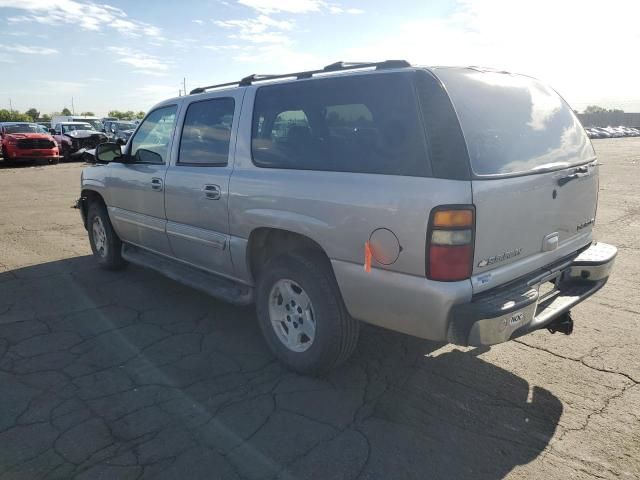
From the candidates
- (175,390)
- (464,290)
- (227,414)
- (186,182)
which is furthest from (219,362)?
(464,290)

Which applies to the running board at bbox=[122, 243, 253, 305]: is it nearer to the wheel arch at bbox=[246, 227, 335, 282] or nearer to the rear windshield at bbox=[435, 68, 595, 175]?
the wheel arch at bbox=[246, 227, 335, 282]

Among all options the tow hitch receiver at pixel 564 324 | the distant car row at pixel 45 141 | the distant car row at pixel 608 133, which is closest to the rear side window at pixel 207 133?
the tow hitch receiver at pixel 564 324

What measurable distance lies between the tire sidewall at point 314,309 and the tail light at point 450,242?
0.80 meters

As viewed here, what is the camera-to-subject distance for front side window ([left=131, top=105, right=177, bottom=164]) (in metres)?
4.66

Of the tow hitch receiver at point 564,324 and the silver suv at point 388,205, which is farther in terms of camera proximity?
the tow hitch receiver at point 564,324

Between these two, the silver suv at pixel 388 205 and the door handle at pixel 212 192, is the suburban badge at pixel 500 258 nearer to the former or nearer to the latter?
the silver suv at pixel 388 205

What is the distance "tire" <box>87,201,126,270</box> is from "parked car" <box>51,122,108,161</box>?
17826mm

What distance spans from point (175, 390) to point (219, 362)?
0.46m

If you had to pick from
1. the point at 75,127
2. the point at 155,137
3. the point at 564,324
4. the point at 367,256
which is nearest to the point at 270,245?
the point at 367,256

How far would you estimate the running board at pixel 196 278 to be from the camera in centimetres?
396

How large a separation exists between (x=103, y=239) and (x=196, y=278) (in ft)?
7.40

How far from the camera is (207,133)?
13.8ft

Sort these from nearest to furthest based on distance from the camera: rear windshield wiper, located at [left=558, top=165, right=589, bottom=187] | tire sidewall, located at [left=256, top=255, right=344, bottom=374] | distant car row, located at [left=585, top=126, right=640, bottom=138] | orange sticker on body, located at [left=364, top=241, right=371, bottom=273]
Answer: orange sticker on body, located at [left=364, top=241, right=371, bottom=273]
rear windshield wiper, located at [left=558, top=165, right=589, bottom=187]
tire sidewall, located at [left=256, top=255, right=344, bottom=374]
distant car row, located at [left=585, top=126, right=640, bottom=138]

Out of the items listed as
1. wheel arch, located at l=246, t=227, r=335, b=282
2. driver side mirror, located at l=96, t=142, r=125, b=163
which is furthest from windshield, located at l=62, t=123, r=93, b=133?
wheel arch, located at l=246, t=227, r=335, b=282
